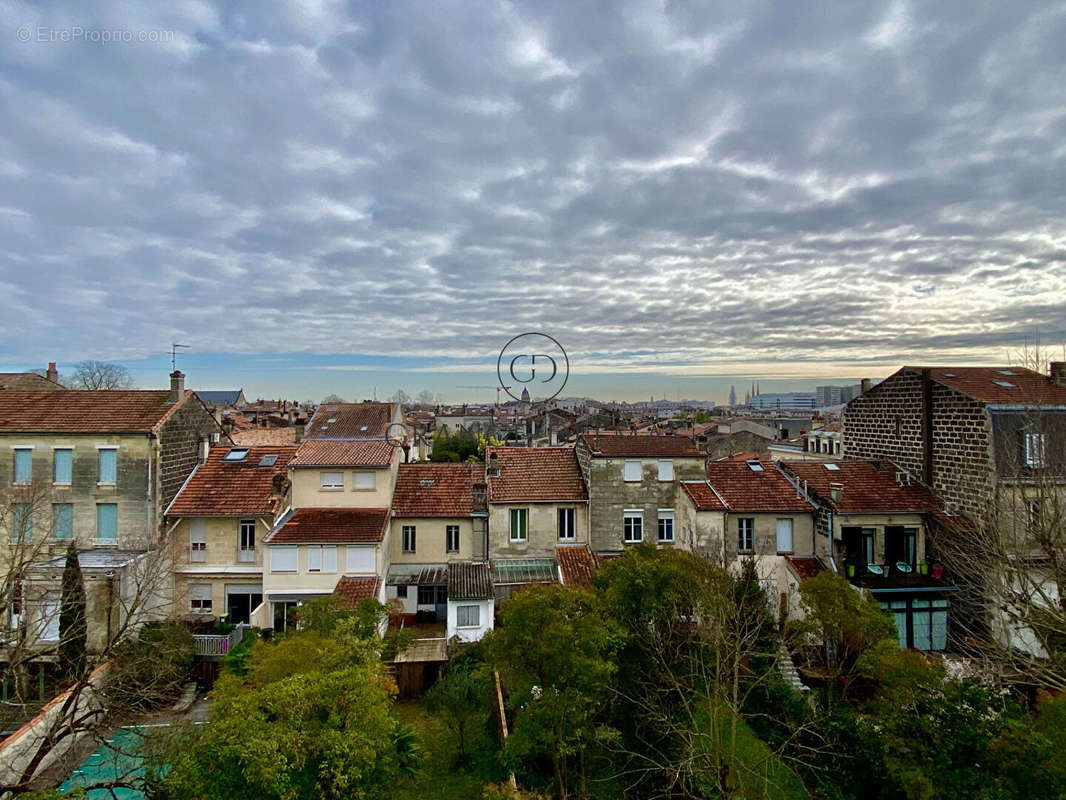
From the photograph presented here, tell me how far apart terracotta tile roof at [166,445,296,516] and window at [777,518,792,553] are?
2226cm

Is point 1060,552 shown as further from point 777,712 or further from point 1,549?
point 1,549

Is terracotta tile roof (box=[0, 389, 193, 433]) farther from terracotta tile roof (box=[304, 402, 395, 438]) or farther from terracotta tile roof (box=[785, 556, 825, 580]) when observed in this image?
terracotta tile roof (box=[785, 556, 825, 580])

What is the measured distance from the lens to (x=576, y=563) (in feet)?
93.1

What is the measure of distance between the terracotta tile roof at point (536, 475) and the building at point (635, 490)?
1.27 metres

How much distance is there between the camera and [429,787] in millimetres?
17891

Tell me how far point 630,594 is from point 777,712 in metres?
6.98

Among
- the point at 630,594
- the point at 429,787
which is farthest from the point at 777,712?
the point at 429,787

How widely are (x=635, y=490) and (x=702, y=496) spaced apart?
3.11 m

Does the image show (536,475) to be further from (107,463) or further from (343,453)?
(107,463)

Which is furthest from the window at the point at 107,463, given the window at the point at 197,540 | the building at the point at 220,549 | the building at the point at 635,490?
the building at the point at 635,490

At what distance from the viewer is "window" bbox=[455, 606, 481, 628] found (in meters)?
25.9

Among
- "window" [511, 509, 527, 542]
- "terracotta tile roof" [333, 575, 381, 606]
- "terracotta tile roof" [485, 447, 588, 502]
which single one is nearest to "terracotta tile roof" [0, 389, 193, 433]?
"terracotta tile roof" [333, 575, 381, 606]

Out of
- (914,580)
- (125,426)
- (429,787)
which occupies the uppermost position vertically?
(125,426)

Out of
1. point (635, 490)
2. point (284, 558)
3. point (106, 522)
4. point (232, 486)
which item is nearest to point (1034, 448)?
point (635, 490)
